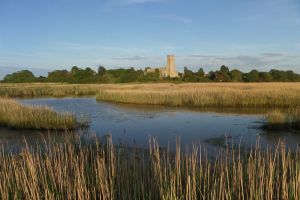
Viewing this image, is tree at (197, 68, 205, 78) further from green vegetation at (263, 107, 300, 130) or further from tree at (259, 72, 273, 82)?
green vegetation at (263, 107, 300, 130)

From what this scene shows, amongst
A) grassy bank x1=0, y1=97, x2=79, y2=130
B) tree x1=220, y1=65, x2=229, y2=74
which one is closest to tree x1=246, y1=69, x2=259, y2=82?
tree x1=220, y1=65, x2=229, y2=74

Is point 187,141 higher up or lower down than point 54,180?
lower down

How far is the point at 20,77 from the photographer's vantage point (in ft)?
311

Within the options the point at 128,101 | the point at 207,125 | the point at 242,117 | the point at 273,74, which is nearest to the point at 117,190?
the point at 207,125

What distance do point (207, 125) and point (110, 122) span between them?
494 cm

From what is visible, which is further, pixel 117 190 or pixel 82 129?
pixel 82 129

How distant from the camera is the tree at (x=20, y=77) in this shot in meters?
90.9

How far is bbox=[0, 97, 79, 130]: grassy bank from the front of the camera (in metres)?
14.9

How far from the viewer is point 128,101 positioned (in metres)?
30.5

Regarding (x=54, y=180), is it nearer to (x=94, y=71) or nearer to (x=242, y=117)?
(x=242, y=117)

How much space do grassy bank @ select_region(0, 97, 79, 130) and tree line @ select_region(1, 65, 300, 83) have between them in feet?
185

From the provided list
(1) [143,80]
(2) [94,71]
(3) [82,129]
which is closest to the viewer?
(3) [82,129]

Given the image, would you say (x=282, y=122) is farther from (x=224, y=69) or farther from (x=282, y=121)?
(x=224, y=69)

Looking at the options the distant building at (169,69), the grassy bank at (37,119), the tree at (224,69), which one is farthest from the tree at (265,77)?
the grassy bank at (37,119)
